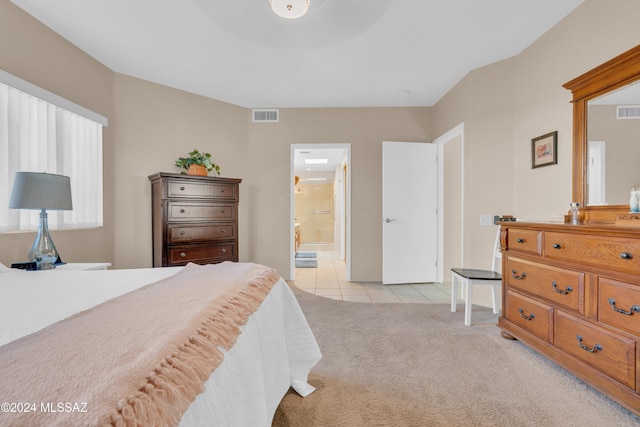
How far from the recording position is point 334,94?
3.65 meters

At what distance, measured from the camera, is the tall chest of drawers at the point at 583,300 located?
1.34 metres

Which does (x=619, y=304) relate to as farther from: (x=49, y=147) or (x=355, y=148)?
(x=49, y=147)

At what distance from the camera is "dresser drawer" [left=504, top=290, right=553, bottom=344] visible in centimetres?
179

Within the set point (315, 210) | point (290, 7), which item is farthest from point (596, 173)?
point (315, 210)

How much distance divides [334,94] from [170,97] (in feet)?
6.64

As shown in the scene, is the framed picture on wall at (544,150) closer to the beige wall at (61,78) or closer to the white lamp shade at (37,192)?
the white lamp shade at (37,192)

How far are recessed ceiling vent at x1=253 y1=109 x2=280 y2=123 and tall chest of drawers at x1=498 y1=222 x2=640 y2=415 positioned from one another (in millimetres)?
3235

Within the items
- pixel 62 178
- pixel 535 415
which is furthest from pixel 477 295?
pixel 62 178

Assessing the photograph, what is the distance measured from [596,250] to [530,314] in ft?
2.15

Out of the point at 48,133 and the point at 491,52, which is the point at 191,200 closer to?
the point at 48,133

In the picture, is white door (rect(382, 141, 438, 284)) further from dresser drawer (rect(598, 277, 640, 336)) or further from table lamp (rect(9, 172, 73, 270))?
table lamp (rect(9, 172, 73, 270))

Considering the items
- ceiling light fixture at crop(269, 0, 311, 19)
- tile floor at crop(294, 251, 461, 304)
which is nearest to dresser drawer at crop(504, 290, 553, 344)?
tile floor at crop(294, 251, 461, 304)

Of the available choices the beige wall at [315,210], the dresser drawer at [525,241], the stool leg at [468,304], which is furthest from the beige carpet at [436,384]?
the beige wall at [315,210]

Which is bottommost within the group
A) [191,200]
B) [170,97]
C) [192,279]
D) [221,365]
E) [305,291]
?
[305,291]
